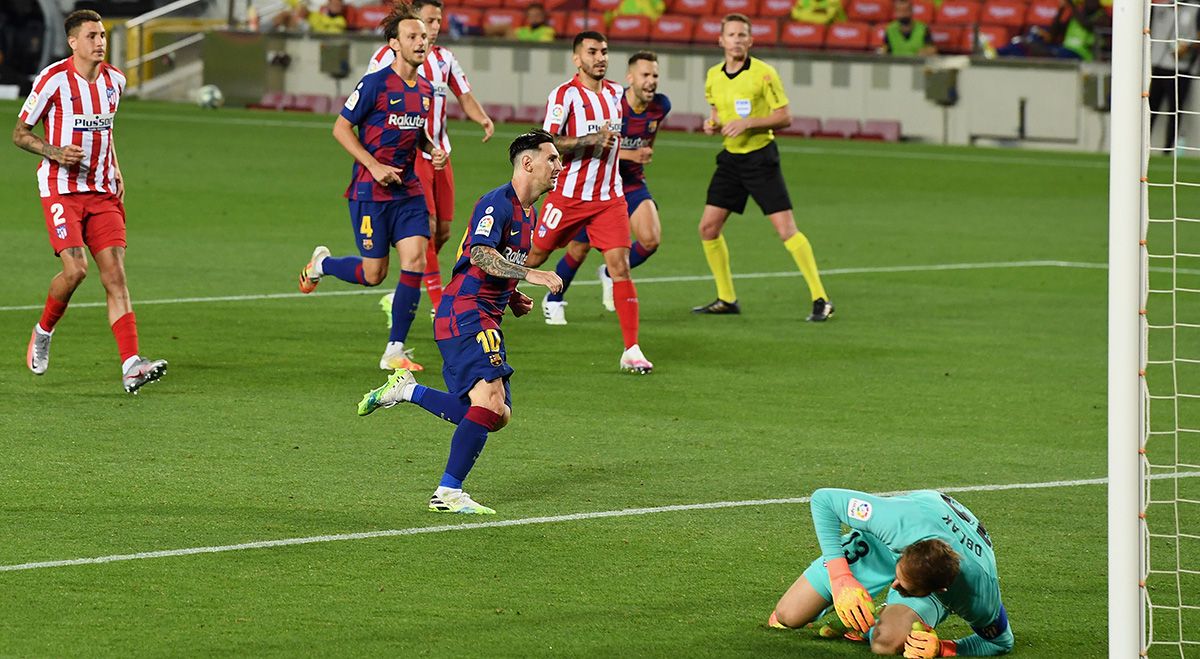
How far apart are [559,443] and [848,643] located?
335cm

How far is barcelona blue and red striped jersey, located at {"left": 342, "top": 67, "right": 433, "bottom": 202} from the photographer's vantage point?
38.2 feet

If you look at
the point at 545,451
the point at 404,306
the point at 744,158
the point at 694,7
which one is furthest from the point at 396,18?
the point at 694,7

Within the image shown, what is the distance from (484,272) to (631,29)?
25760 millimetres

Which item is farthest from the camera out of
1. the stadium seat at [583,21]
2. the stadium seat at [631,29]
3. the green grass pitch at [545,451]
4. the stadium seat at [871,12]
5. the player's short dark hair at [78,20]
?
the stadium seat at [583,21]

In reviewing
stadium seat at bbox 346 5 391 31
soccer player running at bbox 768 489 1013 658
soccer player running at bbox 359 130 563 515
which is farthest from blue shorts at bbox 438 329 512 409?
stadium seat at bbox 346 5 391 31

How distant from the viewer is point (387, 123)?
11.7 metres

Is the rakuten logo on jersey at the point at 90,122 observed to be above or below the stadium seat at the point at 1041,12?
below

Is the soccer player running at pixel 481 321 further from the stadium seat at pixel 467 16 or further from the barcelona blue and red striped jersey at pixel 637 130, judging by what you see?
the stadium seat at pixel 467 16

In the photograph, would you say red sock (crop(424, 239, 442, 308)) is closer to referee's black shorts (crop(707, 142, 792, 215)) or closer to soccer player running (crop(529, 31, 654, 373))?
soccer player running (crop(529, 31, 654, 373))

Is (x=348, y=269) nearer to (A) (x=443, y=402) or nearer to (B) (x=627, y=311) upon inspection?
(B) (x=627, y=311)

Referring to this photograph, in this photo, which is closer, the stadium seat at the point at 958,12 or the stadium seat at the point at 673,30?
the stadium seat at the point at 958,12

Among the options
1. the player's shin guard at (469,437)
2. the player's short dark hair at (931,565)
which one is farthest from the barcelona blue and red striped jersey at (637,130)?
the player's short dark hair at (931,565)

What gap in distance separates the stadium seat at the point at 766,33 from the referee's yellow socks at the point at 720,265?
17.8m

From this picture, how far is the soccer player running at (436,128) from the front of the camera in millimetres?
12570
